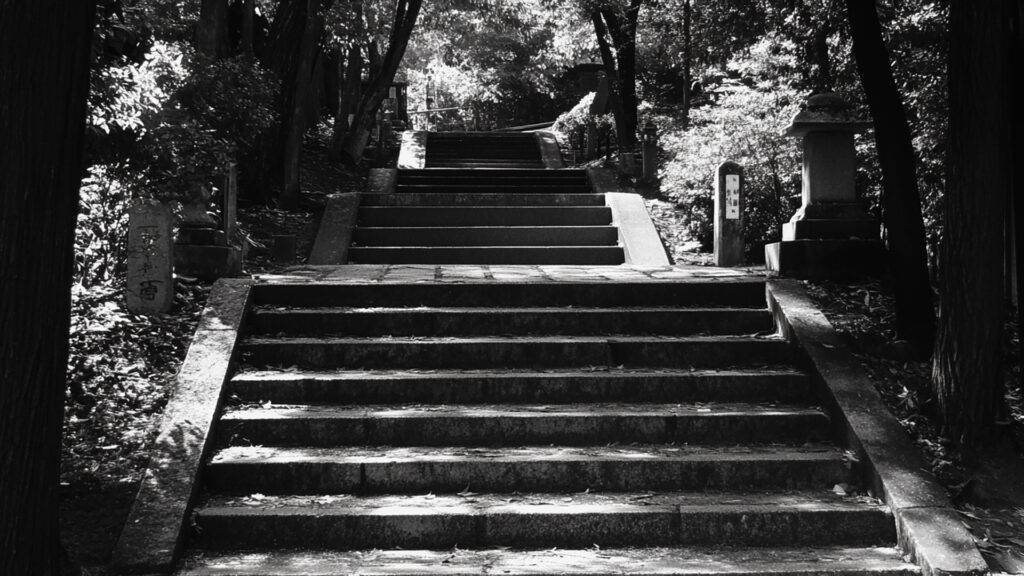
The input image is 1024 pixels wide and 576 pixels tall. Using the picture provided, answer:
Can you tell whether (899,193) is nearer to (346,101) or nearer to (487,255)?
(487,255)

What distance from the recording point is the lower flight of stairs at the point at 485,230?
12.2 meters

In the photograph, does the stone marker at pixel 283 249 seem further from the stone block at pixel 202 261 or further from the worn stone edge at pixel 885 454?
the worn stone edge at pixel 885 454

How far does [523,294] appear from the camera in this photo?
26.3 feet

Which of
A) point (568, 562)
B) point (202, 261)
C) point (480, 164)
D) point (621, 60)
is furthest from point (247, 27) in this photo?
point (568, 562)

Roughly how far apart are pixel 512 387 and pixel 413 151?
14.3 meters

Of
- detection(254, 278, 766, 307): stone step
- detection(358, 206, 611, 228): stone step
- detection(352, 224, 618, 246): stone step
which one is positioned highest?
detection(358, 206, 611, 228): stone step

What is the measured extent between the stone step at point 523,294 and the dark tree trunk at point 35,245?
3.50 metres

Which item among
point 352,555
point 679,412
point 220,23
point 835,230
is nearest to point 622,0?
point 220,23

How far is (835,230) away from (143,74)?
20.2ft

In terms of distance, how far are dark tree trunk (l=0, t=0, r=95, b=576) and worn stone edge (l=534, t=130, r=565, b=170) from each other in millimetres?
16088

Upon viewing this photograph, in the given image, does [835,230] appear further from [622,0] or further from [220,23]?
[622,0]

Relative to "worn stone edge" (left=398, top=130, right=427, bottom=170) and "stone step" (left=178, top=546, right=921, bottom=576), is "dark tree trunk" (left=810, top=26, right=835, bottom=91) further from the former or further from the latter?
"worn stone edge" (left=398, top=130, right=427, bottom=170)

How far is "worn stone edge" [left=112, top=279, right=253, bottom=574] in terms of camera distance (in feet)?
16.7

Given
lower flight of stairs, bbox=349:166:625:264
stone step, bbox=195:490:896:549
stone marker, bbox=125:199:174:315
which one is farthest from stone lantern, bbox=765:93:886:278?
stone marker, bbox=125:199:174:315
